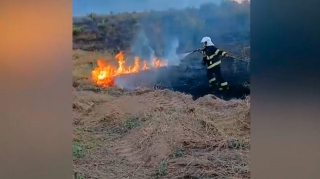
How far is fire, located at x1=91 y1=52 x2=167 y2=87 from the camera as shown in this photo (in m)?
2.80

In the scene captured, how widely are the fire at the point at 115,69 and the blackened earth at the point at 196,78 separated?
4 cm

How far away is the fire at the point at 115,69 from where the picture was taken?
2.80m

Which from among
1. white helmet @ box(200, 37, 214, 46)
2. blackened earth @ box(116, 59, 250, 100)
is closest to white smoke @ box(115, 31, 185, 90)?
blackened earth @ box(116, 59, 250, 100)

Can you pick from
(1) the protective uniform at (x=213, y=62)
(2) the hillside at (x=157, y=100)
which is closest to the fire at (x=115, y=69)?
(2) the hillside at (x=157, y=100)

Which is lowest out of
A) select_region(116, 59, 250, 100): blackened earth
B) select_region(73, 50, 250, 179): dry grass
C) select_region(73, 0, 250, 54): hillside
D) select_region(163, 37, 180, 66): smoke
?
select_region(73, 50, 250, 179): dry grass

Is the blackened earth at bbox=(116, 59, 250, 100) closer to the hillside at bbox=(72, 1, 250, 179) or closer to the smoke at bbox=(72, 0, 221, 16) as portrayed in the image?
the hillside at bbox=(72, 1, 250, 179)

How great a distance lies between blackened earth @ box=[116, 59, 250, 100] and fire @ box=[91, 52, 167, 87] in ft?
0.13

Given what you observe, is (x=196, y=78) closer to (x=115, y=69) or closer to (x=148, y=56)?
(x=148, y=56)

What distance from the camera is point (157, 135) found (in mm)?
2777

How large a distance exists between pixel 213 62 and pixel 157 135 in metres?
0.64

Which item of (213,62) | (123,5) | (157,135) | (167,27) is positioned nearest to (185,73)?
(213,62)
